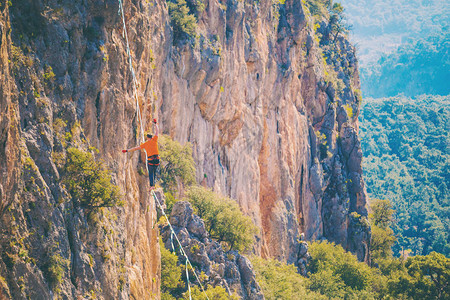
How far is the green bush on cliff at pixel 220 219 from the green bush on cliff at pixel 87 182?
21.5 m

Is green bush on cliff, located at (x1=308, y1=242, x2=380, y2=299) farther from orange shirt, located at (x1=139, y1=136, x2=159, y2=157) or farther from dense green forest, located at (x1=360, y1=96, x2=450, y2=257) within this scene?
dense green forest, located at (x1=360, y1=96, x2=450, y2=257)

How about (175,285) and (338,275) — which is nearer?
(175,285)

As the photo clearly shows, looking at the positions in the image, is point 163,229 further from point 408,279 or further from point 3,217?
point 408,279

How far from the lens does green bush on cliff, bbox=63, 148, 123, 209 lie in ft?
50.4

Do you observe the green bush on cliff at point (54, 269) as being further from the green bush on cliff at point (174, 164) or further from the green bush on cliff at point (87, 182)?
the green bush on cliff at point (174, 164)

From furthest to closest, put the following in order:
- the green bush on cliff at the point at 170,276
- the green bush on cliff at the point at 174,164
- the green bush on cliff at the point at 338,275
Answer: the green bush on cliff at the point at 338,275 → the green bush on cliff at the point at 174,164 → the green bush on cliff at the point at 170,276

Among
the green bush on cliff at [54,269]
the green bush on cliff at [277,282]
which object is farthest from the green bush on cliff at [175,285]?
the green bush on cliff at [54,269]

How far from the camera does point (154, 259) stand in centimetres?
2283

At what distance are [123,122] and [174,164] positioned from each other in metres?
18.7

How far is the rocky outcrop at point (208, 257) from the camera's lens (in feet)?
101

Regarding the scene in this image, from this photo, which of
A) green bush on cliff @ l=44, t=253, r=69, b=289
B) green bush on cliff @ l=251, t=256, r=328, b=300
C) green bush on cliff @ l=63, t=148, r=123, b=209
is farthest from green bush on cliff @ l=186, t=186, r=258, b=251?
green bush on cliff @ l=44, t=253, r=69, b=289

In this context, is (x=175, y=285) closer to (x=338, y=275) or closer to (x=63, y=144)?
(x=63, y=144)

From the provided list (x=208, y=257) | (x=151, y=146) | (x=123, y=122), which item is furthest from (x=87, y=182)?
(x=208, y=257)

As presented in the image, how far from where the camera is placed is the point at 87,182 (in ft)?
51.8
